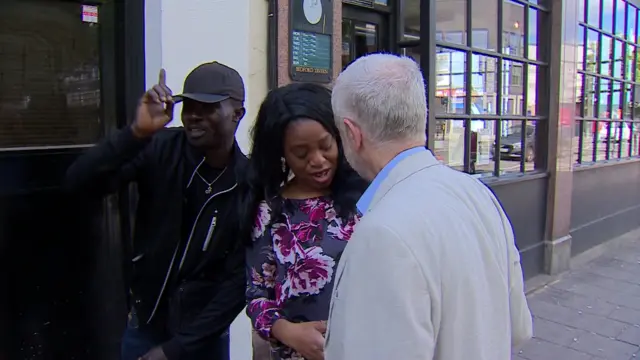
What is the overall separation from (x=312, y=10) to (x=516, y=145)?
3.67 metres

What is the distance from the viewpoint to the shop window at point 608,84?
7.74m

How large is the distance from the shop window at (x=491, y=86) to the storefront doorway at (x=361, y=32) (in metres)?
0.56

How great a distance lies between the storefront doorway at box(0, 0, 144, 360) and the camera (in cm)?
253

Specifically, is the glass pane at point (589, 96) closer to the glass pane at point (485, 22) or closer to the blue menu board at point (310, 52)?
the glass pane at point (485, 22)

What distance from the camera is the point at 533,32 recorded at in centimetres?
657

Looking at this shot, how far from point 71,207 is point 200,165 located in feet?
3.41

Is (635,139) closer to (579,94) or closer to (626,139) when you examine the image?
(626,139)

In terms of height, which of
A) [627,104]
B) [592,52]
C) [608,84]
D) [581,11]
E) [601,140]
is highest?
[581,11]

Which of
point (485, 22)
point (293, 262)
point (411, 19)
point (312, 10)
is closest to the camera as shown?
point (293, 262)

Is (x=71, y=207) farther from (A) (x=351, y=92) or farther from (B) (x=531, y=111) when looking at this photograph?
(B) (x=531, y=111)

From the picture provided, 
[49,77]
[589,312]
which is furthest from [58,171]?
[589,312]

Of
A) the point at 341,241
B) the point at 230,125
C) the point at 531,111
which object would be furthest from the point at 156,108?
the point at 531,111

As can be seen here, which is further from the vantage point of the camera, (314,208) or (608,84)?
(608,84)

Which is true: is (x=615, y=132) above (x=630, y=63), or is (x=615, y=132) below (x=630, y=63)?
below
